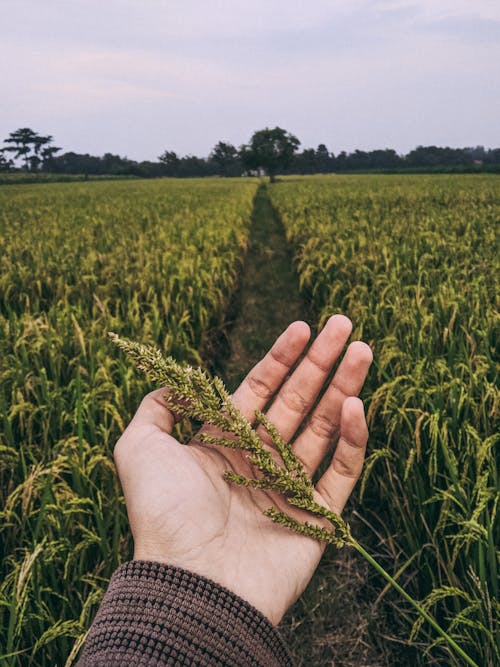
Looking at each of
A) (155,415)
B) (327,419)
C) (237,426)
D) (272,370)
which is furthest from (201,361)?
(237,426)

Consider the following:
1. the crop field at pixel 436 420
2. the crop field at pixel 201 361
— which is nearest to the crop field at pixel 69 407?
the crop field at pixel 201 361

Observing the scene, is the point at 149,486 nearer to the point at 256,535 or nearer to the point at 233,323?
the point at 256,535

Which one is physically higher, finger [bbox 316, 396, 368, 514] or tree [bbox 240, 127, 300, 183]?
tree [bbox 240, 127, 300, 183]

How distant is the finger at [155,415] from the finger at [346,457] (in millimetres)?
600

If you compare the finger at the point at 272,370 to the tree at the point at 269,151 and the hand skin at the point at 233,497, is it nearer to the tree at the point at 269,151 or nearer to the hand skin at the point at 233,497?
the hand skin at the point at 233,497

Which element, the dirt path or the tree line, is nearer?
the dirt path

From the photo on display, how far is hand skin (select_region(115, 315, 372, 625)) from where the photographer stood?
135 centimetres

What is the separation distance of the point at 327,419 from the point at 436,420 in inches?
21.9

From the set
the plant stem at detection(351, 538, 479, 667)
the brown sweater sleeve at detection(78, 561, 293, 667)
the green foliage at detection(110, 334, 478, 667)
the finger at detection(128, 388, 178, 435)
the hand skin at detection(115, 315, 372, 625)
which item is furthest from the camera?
the finger at detection(128, 388, 178, 435)

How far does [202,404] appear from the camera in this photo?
38.1 inches

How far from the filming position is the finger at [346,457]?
56.7 inches

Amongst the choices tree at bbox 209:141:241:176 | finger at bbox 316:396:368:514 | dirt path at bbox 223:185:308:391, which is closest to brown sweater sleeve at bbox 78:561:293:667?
finger at bbox 316:396:368:514

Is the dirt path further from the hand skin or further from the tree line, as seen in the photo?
the tree line

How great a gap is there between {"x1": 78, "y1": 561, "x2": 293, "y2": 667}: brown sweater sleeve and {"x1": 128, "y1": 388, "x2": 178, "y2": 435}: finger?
0.45 m
